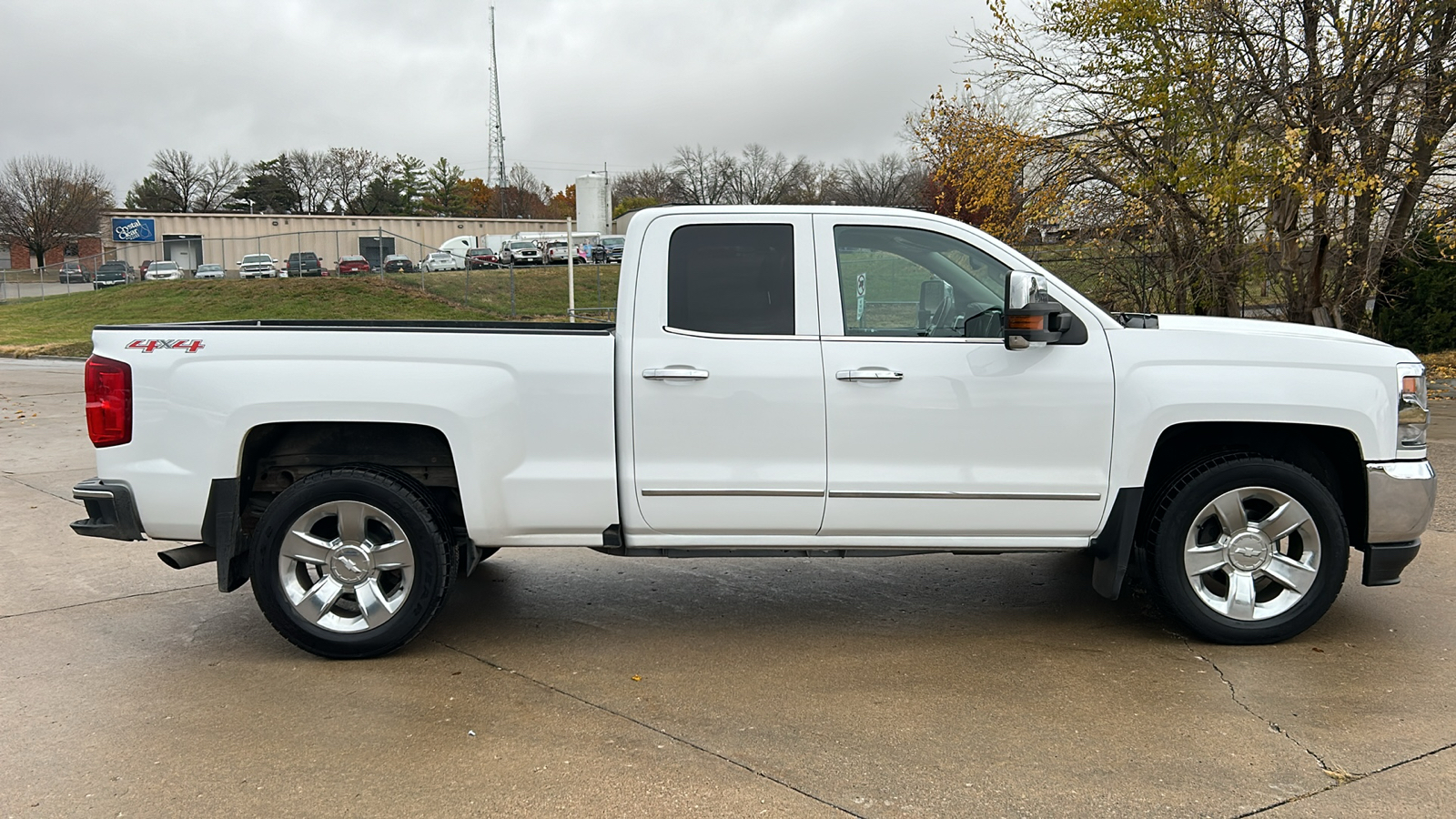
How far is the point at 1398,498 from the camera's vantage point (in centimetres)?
472

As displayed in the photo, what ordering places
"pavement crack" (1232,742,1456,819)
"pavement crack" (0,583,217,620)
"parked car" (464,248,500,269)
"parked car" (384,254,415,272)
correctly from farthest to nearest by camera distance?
"parked car" (464,248,500,269) → "parked car" (384,254,415,272) → "pavement crack" (0,583,217,620) → "pavement crack" (1232,742,1456,819)

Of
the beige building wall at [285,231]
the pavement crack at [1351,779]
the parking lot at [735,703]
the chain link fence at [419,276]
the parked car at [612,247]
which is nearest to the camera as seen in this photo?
the pavement crack at [1351,779]

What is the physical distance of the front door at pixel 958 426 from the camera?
4668 millimetres

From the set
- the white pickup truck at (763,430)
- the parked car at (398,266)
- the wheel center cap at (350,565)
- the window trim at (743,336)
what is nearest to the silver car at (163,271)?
the parked car at (398,266)

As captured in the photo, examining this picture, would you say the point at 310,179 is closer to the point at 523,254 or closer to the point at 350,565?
the point at 523,254

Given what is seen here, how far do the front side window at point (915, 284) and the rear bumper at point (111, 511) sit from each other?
10.5 feet

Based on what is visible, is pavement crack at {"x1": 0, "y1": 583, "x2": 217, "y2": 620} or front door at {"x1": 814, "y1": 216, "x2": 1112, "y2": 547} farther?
pavement crack at {"x1": 0, "y1": 583, "x2": 217, "y2": 620}

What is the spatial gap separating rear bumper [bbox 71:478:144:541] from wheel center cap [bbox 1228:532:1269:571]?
4.78 meters

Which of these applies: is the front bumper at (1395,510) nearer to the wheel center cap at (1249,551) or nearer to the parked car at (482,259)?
the wheel center cap at (1249,551)

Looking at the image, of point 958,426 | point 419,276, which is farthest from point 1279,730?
point 419,276

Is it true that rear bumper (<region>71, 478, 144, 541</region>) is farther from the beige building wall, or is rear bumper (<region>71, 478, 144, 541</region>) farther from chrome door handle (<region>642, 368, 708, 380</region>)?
the beige building wall

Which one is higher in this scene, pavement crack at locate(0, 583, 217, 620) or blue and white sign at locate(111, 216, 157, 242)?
blue and white sign at locate(111, 216, 157, 242)

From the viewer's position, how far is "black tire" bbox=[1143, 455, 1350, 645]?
475 centimetres

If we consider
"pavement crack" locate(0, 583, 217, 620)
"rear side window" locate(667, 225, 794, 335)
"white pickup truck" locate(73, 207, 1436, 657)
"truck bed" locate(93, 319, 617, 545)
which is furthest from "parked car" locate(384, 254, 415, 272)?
"rear side window" locate(667, 225, 794, 335)
